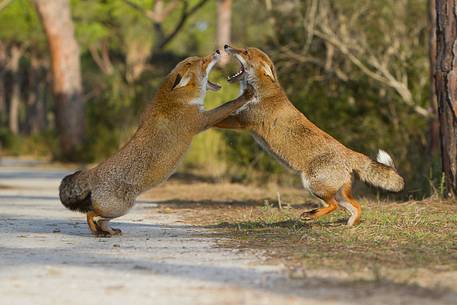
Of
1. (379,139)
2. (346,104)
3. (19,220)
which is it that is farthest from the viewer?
(346,104)

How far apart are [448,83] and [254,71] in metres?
3.31

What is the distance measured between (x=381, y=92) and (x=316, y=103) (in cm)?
165

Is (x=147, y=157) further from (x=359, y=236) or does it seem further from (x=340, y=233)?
(x=359, y=236)

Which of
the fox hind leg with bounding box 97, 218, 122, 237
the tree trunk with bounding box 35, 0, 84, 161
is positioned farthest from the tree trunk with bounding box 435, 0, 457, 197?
the tree trunk with bounding box 35, 0, 84, 161

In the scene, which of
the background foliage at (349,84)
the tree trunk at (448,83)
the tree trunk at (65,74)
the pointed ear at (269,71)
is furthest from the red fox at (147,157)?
the tree trunk at (65,74)

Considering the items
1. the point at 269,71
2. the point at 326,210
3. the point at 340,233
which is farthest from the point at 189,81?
the point at 340,233

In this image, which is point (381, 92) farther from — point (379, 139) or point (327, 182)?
point (327, 182)

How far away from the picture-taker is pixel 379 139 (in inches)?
744

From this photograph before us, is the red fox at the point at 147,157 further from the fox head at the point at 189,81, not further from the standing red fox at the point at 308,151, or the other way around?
the standing red fox at the point at 308,151

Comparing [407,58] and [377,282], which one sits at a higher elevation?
[407,58]

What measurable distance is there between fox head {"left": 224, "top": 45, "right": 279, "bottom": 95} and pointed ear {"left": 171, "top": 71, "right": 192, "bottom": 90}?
98 centimetres

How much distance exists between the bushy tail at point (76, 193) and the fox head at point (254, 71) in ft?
8.22

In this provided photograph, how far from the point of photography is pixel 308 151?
10156 millimetres

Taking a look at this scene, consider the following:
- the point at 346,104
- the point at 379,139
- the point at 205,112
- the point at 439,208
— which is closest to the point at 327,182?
the point at 205,112
